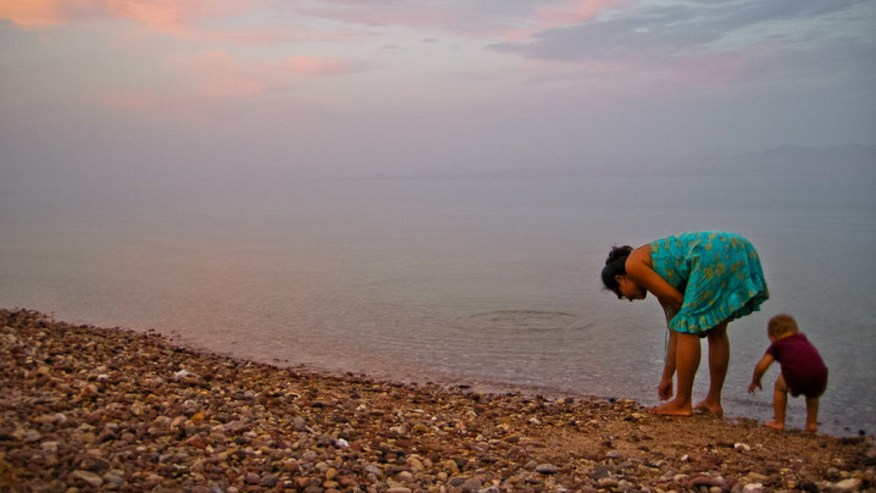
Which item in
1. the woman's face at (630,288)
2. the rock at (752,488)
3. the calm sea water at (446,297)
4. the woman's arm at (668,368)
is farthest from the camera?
the calm sea water at (446,297)

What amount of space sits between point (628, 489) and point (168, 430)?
2.85m

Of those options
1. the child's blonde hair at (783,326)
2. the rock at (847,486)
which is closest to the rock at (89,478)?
the rock at (847,486)

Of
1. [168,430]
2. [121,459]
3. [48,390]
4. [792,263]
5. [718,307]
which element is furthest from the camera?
[792,263]

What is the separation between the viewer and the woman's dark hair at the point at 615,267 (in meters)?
7.02

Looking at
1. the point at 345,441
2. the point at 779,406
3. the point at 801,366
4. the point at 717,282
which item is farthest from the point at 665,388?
the point at 345,441

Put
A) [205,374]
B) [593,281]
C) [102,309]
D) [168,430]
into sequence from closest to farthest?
[168,430]
[205,374]
[102,309]
[593,281]

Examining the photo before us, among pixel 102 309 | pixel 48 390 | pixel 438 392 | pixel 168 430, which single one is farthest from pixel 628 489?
pixel 102 309

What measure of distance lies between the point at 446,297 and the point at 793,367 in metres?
7.72

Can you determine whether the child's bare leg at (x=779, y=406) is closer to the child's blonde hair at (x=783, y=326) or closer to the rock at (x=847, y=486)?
the child's blonde hair at (x=783, y=326)

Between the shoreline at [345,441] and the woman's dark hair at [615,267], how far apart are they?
43.7 inches

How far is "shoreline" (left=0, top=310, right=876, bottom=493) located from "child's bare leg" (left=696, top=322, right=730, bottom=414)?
0.72ft

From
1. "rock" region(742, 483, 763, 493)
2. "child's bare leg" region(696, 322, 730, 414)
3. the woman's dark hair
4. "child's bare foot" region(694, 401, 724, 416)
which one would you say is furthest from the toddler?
"rock" region(742, 483, 763, 493)

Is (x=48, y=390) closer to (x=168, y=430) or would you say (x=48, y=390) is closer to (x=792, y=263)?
(x=168, y=430)

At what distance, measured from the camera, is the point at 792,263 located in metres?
17.4
